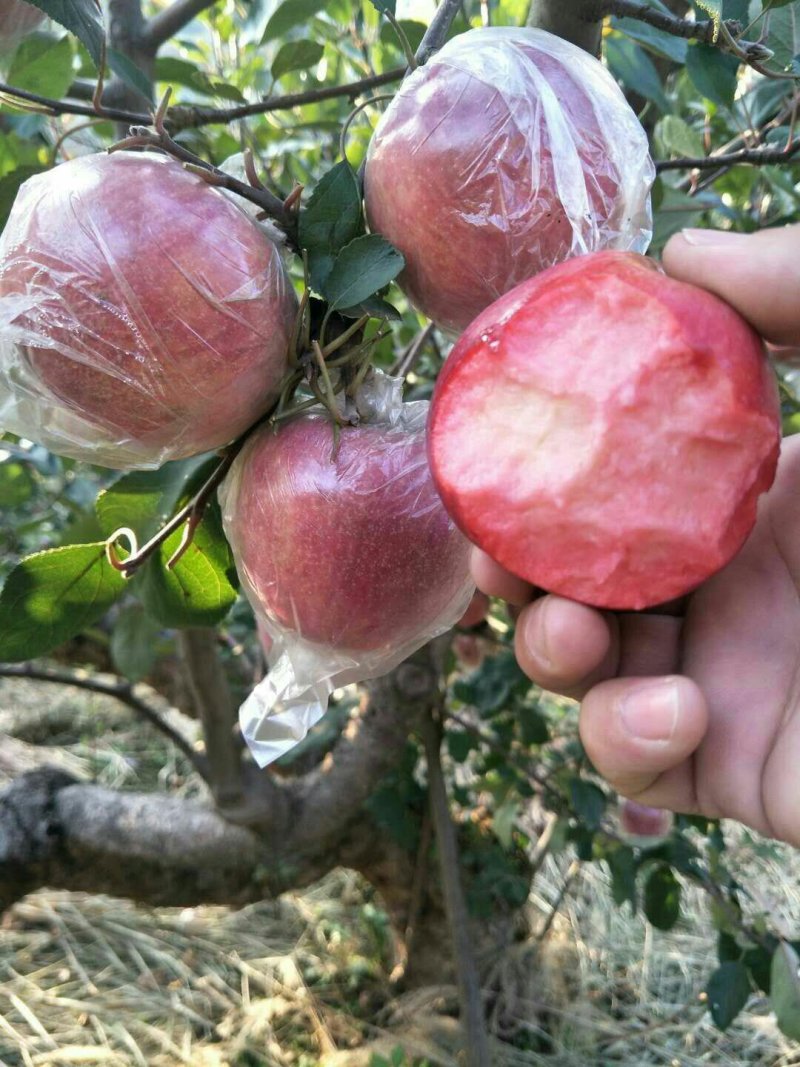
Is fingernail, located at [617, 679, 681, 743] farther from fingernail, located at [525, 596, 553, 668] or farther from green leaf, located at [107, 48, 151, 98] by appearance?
green leaf, located at [107, 48, 151, 98]

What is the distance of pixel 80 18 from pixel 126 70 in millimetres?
226

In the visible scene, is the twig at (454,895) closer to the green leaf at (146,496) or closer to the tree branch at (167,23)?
the green leaf at (146,496)

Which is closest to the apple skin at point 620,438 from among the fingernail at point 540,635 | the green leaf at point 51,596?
the fingernail at point 540,635

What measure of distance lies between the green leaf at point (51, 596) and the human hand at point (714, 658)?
35 cm

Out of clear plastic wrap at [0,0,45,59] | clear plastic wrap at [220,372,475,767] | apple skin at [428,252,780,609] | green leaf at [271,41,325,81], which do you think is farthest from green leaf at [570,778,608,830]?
clear plastic wrap at [0,0,45,59]

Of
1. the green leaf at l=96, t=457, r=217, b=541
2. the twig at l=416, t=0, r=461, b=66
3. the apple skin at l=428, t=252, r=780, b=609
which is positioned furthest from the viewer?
the green leaf at l=96, t=457, r=217, b=541

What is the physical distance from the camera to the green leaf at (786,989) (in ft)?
3.04

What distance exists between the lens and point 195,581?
0.67 metres

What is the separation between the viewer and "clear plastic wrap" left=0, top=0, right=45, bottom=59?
2.26 feet

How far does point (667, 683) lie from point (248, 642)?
3.71 feet

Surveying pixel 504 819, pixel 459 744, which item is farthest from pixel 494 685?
pixel 504 819

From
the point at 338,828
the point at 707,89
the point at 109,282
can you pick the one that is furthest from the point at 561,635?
the point at 338,828

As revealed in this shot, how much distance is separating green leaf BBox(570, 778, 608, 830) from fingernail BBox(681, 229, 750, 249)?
91 centimetres

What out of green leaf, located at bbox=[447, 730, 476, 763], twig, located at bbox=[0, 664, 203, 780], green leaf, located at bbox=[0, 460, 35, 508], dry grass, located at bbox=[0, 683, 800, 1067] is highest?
green leaf, located at bbox=[0, 460, 35, 508]
